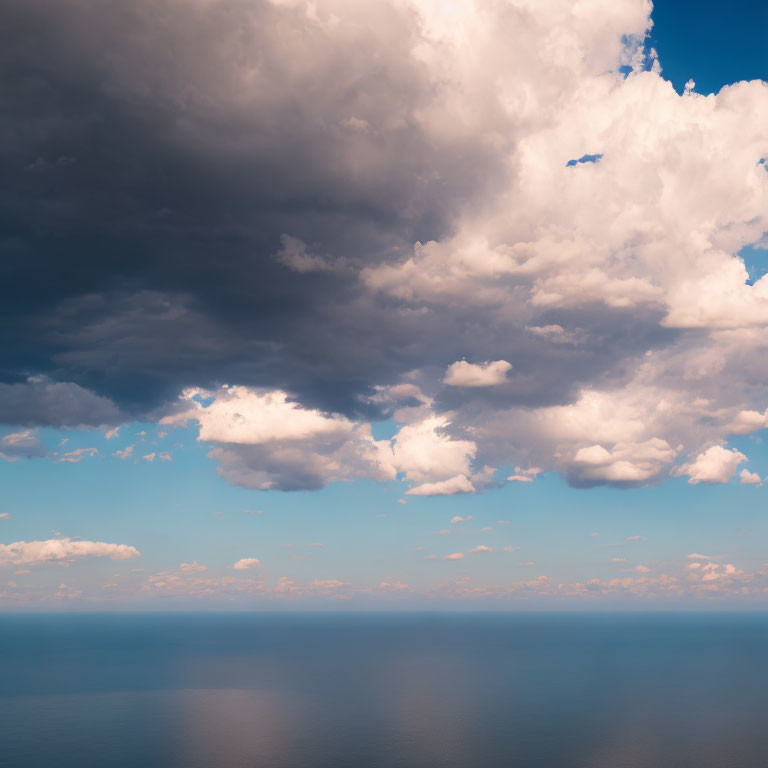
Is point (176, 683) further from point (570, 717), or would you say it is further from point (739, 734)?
point (739, 734)

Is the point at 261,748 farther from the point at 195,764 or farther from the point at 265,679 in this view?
the point at 265,679

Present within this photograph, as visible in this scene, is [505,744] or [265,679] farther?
[265,679]

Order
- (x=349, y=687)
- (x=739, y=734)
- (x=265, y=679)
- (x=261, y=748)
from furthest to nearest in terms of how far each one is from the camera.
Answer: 1. (x=265, y=679)
2. (x=349, y=687)
3. (x=739, y=734)
4. (x=261, y=748)

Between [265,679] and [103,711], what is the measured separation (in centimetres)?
5908

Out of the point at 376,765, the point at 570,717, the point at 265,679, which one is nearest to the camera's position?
the point at 376,765

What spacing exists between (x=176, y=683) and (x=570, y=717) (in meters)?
113

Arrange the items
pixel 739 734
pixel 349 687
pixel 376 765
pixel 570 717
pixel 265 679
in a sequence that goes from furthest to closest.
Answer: pixel 265 679 < pixel 349 687 < pixel 570 717 < pixel 739 734 < pixel 376 765

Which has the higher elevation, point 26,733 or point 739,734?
point 26,733

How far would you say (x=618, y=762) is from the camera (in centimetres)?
10200

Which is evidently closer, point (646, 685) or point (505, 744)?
point (505, 744)

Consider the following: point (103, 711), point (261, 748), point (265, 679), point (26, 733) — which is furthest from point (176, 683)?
point (261, 748)

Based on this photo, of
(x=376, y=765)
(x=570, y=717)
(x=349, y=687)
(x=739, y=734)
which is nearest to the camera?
(x=376, y=765)

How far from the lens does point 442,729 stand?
4867 inches

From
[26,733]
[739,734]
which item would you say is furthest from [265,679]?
[739,734]
